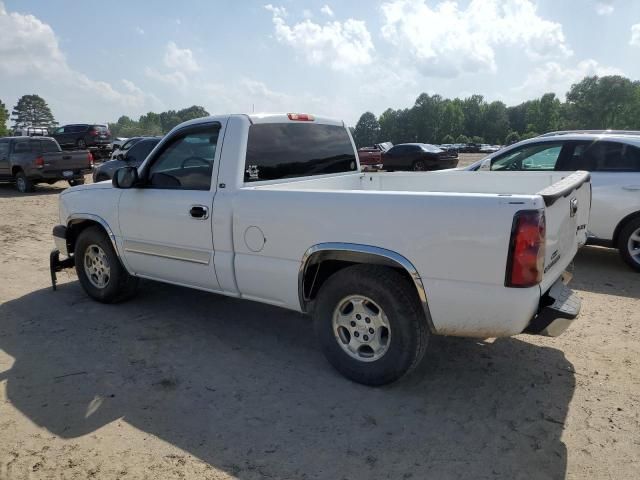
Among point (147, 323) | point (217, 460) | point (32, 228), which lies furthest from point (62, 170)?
point (217, 460)

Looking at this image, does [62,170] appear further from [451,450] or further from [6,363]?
[451,450]

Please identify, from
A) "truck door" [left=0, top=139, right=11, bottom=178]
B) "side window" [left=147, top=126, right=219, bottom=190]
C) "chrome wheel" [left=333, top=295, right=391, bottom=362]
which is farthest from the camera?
"truck door" [left=0, top=139, right=11, bottom=178]

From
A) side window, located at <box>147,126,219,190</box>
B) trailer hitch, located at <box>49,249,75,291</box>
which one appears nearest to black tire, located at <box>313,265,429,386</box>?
side window, located at <box>147,126,219,190</box>

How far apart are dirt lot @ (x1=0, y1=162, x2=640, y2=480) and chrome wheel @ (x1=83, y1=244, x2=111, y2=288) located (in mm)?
368

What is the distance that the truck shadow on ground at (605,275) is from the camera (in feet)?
18.0

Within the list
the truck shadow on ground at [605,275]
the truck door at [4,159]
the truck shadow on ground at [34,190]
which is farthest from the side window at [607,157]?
the truck door at [4,159]

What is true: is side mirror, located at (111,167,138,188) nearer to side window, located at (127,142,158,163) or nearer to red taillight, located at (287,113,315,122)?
red taillight, located at (287,113,315,122)

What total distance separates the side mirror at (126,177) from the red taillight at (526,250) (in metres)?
3.29

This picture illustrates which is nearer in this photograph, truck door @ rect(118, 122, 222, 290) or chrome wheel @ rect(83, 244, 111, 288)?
truck door @ rect(118, 122, 222, 290)

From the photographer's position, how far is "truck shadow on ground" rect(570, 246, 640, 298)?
18.0ft

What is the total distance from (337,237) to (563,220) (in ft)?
4.84

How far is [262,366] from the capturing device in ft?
12.5

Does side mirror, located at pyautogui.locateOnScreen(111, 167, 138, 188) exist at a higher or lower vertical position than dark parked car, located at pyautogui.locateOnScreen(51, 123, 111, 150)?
lower

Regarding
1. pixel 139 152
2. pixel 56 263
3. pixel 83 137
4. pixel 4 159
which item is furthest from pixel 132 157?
pixel 83 137
